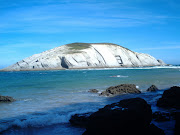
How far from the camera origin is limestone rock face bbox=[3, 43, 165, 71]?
85.4 meters

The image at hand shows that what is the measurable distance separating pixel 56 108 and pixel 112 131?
5.50 metres

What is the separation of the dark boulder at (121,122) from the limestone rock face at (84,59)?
80.4 meters

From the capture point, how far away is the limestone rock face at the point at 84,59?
280 ft

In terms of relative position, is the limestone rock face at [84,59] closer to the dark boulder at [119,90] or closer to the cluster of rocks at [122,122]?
the dark boulder at [119,90]

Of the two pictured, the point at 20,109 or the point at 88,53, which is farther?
the point at 88,53

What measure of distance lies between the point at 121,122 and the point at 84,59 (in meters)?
84.9

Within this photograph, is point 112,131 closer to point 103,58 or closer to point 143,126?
point 143,126

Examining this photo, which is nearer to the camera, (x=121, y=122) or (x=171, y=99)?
(x=121, y=122)

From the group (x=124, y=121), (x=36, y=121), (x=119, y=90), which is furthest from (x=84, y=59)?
(x=124, y=121)

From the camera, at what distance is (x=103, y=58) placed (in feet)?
307

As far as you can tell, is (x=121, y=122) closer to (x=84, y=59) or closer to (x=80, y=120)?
(x=80, y=120)

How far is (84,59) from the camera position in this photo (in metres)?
89.7

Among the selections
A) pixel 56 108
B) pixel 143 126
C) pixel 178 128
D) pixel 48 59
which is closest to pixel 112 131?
pixel 143 126

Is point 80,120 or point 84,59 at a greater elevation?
point 84,59
